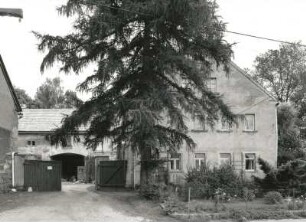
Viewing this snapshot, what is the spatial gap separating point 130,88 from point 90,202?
5.70m

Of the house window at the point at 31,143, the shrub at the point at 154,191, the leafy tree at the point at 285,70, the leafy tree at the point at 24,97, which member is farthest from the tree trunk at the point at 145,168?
the leafy tree at the point at 24,97

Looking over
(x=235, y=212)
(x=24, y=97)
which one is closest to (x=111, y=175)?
(x=235, y=212)

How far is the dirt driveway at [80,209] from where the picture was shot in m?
18.5

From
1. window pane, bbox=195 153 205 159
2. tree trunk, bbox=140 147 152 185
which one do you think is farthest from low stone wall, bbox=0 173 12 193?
window pane, bbox=195 153 205 159

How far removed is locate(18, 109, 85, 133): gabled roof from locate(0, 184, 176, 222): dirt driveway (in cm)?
2230

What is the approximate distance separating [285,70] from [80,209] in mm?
48563

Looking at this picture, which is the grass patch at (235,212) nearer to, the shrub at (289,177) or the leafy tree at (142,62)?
the leafy tree at (142,62)

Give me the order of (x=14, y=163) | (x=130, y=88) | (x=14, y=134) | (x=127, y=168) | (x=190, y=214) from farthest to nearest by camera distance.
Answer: (x=127, y=168) → (x=14, y=134) → (x=14, y=163) → (x=130, y=88) → (x=190, y=214)

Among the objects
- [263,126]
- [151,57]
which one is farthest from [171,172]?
[151,57]

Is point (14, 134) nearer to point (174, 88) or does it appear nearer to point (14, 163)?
point (14, 163)

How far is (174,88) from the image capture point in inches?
977

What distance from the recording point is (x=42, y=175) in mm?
29125

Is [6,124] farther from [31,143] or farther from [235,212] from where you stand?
[31,143]

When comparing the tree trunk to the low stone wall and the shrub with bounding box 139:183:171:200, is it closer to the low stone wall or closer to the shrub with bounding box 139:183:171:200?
the shrub with bounding box 139:183:171:200
